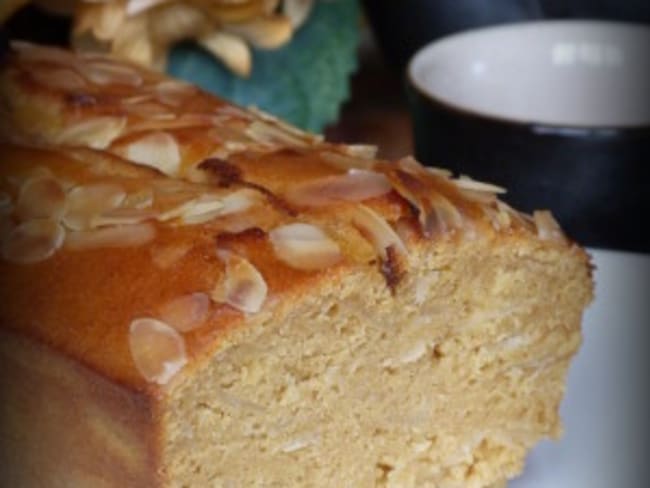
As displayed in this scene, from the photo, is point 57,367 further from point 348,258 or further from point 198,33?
point 198,33

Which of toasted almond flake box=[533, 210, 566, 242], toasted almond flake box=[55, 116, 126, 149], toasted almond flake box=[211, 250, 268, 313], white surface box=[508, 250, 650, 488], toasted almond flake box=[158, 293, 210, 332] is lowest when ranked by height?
white surface box=[508, 250, 650, 488]

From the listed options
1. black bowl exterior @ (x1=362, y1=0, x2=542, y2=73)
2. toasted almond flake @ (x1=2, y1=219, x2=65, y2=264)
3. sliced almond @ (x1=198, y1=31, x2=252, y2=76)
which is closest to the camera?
toasted almond flake @ (x1=2, y1=219, x2=65, y2=264)

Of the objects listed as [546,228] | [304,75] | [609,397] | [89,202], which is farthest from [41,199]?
[304,75]

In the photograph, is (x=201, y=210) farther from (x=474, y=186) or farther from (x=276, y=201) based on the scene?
(x=474, y=186)

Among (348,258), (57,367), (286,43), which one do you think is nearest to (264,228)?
(348,258)

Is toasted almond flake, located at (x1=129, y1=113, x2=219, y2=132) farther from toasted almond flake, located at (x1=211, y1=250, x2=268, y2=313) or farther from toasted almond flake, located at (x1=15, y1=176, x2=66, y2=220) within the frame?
toasted almond flake, located at (x1=211, y1=250, x2=268, y2=313)

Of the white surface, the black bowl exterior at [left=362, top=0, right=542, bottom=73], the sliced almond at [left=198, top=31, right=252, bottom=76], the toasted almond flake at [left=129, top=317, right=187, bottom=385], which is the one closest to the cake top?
the toasted almond flake at [left=129, top=317, right=187, bottom=385]
